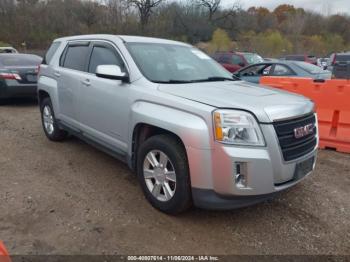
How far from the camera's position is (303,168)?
3.49 m

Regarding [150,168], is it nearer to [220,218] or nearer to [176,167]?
[176,167]

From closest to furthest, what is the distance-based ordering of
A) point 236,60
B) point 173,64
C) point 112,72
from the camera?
1. point 112,72
2. point 173,64
3. point 236,60

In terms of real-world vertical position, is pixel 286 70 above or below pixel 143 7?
below

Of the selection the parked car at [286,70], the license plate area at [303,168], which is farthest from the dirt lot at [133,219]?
the parked car at [286,70]

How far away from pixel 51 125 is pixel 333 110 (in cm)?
480

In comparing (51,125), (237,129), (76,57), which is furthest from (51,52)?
(237,129)

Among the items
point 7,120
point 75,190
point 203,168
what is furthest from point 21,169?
point 7,120

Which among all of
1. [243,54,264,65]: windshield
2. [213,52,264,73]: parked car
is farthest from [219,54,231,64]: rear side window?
[243,54,264,65]: windshield

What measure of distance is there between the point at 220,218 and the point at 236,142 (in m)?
0.98

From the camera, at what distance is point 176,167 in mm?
3289

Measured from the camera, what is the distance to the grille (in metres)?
3.18

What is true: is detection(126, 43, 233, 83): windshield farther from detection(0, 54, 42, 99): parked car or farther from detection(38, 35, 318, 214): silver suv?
detection(0, 54, 42, 99): parked car

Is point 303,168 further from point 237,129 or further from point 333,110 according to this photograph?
point 333,110

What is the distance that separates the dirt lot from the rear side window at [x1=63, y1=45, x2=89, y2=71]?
143 cm
